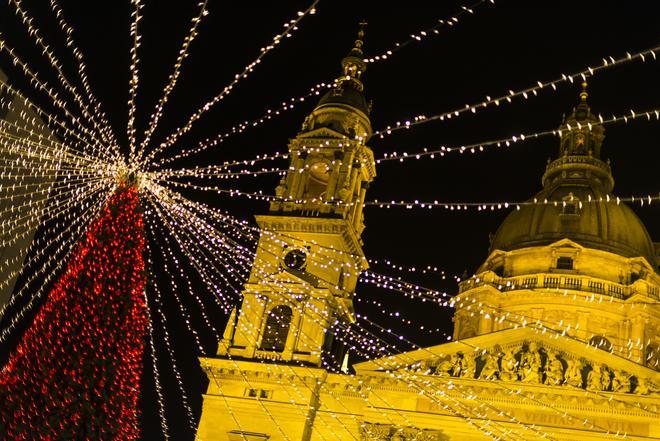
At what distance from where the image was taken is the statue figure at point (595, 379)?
2480cm

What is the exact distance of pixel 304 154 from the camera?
105ft

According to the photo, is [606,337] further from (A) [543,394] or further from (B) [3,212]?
(B) [3,212]

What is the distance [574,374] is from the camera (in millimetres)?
25219

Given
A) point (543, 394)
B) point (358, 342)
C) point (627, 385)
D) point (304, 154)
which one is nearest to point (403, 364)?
point (358, 342)

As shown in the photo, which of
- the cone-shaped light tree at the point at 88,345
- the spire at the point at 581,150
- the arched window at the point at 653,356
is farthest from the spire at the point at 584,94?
the cone-shaped light tree at the point at 88,345

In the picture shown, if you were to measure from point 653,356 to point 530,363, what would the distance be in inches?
495

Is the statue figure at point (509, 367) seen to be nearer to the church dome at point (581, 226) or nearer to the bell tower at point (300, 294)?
the bell tower at point (300, 294)

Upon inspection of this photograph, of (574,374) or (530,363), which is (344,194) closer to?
(530,363)

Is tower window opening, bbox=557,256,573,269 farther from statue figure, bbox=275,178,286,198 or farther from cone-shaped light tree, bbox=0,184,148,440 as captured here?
cone-shaped light tree, bbox=0,184,148,440

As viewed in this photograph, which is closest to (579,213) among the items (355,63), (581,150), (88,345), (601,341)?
(581,150)

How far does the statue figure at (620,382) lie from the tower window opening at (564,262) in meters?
14.1

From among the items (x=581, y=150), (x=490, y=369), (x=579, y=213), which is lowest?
(x=490, y=369)

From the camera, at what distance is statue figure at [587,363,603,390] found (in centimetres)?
2480

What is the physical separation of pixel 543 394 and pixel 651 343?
1387 centimetres
